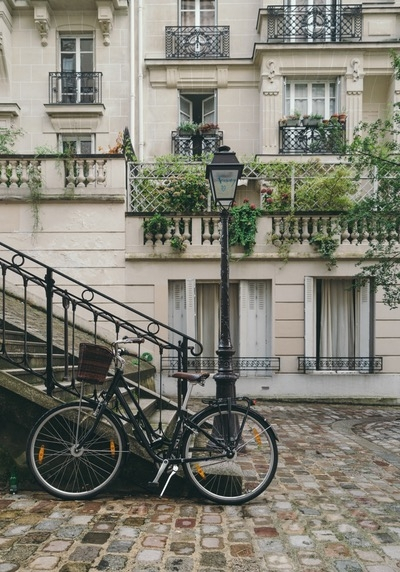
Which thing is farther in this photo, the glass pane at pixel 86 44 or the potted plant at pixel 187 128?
the glass pane at pixel 86 44

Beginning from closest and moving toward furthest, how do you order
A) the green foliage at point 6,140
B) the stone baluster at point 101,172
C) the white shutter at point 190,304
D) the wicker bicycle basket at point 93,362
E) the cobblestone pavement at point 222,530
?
the cobblestone pavement at point 222,530, the wicker bicycle basket at point 93,362, the stone baluster at point 101,172, the white shutter at point 190,304, the green foliage at point 6,140

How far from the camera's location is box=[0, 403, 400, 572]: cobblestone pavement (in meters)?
3.34

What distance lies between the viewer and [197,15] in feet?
52.4

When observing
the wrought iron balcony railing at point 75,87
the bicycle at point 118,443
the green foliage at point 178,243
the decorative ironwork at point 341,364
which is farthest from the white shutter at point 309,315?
the wrought iron balcony railing at point 75,87

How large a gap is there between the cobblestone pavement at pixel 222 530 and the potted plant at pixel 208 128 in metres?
12.0

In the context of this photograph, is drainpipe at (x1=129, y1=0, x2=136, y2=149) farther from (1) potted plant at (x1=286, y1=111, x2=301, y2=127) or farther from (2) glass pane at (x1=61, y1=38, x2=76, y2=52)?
(1) potted plant at (x1=286, y1=111, x2=301, y2=127)

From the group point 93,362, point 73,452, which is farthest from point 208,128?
point 73,452

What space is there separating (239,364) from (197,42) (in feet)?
32.6

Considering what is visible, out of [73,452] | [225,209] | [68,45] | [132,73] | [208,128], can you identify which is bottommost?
[73,452]

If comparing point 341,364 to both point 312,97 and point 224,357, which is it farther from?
point 312,97

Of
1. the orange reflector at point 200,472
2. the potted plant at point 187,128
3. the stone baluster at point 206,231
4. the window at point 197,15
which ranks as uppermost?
the window at point 197,15

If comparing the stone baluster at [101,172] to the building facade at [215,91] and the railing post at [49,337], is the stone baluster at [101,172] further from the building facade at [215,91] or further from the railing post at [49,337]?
the railing post at [49,337]

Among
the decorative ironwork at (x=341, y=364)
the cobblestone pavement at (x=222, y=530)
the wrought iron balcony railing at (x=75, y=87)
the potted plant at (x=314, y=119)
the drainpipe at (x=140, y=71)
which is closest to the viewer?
the cobblestone pavement at (x=222, y=530)

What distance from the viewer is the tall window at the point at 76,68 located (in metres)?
15.8
